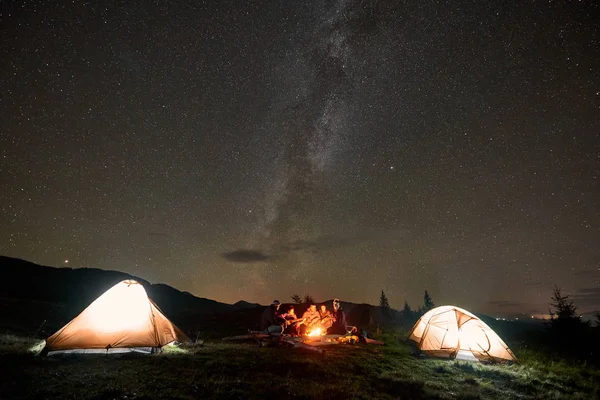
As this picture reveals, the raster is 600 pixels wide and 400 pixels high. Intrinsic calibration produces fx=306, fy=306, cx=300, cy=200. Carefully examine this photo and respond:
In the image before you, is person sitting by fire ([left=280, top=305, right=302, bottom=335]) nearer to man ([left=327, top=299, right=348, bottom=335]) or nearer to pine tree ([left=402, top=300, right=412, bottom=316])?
man ([left=327, top=299, right=348, bottom=335])

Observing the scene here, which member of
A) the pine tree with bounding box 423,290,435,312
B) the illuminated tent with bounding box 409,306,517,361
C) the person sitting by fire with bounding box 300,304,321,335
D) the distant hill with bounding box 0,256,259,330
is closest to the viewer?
the illuminated tent with bounding box 409,306,517,361

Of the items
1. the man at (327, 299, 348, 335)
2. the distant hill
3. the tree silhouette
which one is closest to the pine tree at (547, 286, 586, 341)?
the tree silhouette

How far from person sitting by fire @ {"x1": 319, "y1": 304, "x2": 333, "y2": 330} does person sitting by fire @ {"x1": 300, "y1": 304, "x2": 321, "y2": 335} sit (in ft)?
0.64

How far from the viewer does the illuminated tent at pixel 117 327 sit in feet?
31.3

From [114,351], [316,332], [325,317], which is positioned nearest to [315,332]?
[316,332]

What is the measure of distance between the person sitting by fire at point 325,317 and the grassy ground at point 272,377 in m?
6.21

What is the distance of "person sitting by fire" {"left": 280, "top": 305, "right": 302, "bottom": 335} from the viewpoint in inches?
703

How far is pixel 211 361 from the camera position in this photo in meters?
9.68

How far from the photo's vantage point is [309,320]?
1820 centimetres

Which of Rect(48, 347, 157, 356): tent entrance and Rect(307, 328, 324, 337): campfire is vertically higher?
Rect(48, 347, 157, 356): tent entrance

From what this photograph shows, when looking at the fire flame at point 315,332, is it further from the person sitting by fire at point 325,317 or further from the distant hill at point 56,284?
the distant hill at point 56,284

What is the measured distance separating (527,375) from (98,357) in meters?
13.5

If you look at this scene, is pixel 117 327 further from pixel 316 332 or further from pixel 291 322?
pixel 316 332

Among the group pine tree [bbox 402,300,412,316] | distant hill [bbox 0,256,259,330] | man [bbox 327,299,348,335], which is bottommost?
pine tree [bbox 402,300,412,316]
